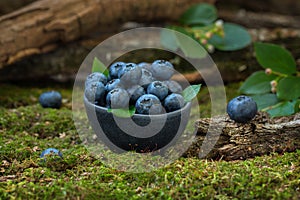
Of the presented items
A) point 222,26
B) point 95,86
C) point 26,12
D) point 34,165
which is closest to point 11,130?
point 34,165

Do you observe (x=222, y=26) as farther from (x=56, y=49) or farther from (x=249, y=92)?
(x=56, y=49)

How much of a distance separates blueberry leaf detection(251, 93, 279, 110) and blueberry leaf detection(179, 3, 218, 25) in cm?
84

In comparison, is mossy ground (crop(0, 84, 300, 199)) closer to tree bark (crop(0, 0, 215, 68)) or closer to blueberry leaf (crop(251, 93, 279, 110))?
blueberry leaf (crop(251, 93, 279, 110))

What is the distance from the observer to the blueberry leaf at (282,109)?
1.98 m

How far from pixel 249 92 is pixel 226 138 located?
0.62m

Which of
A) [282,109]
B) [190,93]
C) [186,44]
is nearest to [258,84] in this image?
[282,109]

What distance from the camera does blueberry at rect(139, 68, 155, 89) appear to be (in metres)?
1.73

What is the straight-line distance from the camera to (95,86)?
1.70 metres

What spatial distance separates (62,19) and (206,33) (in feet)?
2.92

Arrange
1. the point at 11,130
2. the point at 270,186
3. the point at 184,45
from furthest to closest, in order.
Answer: the point at 184,45 → the point at 11,130 → the point at 270,186

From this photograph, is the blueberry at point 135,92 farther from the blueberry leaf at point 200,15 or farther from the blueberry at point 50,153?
the blueberry leaf at point 200,15

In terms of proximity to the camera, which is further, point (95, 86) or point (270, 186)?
point (95, 86)

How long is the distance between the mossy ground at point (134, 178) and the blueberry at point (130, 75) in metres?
0.32

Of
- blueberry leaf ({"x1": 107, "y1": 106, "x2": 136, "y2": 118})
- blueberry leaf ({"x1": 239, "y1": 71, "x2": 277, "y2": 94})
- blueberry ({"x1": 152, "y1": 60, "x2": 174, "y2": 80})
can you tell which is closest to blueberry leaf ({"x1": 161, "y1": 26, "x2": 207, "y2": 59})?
blueberry leaf ({"x1": 239, "y1": 71, "x2": 277, "y2": 94})
